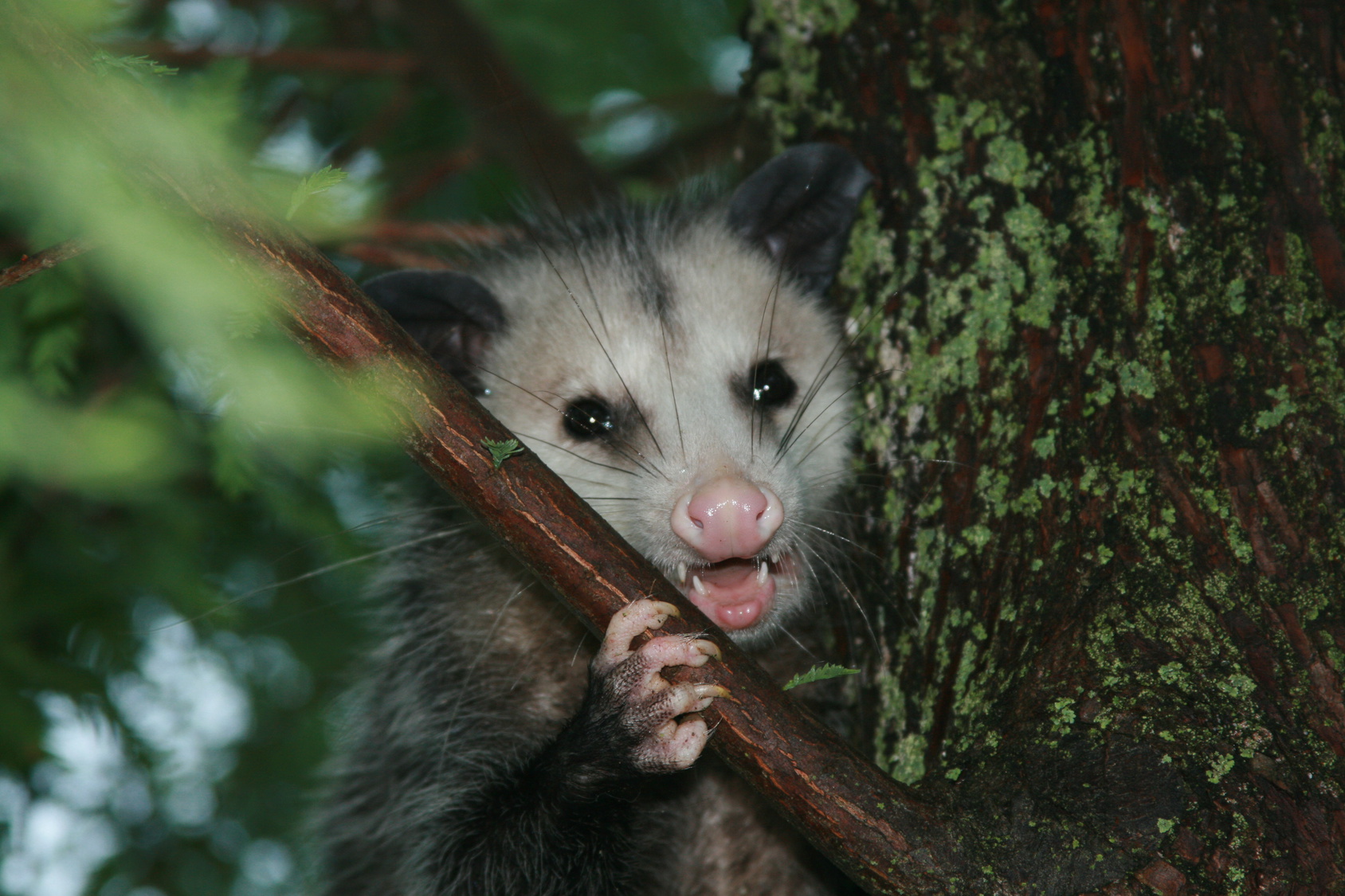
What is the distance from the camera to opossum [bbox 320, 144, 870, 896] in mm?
1825

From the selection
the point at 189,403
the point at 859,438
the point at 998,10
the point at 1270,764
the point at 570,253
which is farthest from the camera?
the point at 570,253

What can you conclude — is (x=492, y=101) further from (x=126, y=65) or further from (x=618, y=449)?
(x=126, y=65)

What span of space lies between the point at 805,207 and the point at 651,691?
1.18m

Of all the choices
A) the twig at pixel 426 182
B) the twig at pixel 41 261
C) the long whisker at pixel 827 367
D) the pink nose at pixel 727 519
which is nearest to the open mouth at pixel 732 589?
the pink nose at pixel 727 519

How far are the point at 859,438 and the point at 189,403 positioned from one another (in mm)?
1451

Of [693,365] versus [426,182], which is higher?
[693,365]

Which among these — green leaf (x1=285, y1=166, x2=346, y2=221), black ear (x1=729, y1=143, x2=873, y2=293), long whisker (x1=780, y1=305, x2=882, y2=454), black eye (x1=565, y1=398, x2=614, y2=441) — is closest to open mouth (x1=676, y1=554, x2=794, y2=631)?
long whisker (x1=780, y1=305, x2=882, y2=454)

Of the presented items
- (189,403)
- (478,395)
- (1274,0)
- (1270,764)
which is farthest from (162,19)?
(1270,764)

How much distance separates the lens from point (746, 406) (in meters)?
2.14

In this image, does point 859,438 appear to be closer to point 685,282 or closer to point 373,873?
point 685,282

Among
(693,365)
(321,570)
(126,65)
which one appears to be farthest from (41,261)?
(693,365)

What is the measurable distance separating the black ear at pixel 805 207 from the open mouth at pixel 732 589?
2.24 feet

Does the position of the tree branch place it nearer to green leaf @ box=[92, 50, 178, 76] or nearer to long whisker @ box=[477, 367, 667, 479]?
green leaf @ box=[92, 50, 178, 76]

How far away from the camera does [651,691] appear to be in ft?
4.88
